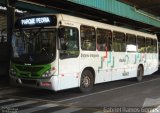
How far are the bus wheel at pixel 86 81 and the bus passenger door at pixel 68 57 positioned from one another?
552 millimetres

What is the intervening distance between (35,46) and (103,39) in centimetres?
381

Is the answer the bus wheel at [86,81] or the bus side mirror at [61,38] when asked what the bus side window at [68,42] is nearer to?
the bus side mirror at [61,38]

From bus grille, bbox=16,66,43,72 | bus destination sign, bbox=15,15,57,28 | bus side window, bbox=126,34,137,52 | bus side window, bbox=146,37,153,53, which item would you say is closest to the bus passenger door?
bus destination sign, bbox=15,15,57,28

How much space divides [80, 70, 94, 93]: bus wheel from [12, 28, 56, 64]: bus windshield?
2079 millimetres

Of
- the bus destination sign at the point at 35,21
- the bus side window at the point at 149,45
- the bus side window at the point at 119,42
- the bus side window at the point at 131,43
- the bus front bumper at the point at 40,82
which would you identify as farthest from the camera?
the bus side window at the point at 149,45

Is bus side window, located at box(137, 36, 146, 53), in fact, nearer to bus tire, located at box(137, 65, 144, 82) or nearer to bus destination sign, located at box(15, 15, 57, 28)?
bus tire, located at box(137, 65, 144, 82)

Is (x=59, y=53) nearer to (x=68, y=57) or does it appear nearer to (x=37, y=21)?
(x=68, y=57)

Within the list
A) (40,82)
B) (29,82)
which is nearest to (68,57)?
(40,82)

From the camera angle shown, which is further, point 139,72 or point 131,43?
point 139,72

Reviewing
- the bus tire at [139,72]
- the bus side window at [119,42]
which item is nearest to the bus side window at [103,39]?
the bus side window at [119,42]

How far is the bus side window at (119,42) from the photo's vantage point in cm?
1598

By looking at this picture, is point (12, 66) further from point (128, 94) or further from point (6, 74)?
point (6, 74)

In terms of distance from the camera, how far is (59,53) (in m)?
11.9

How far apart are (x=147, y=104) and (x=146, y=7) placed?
15124mm
